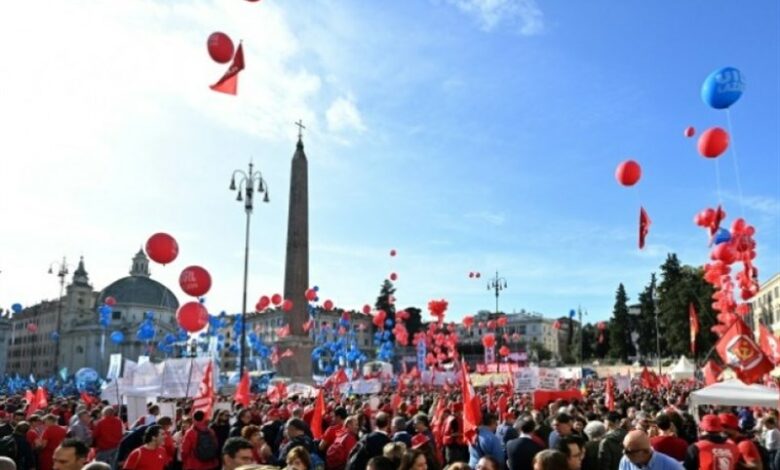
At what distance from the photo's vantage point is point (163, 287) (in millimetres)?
127375

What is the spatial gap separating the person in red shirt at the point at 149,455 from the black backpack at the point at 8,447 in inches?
98.4

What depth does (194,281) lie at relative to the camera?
540 inches

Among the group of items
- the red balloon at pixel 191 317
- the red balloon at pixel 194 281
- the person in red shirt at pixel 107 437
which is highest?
the red balloon at pixel 194 281

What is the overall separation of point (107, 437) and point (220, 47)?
6221mm

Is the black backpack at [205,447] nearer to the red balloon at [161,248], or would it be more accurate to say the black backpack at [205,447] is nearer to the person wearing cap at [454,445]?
the person wearing cap at [454,445]

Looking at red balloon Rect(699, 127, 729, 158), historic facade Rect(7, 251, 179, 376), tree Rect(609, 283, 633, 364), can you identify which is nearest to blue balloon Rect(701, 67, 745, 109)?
red balloon Rect(699, 127, 729, 158)

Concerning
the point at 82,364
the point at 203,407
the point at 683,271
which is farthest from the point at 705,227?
the point at 82,364

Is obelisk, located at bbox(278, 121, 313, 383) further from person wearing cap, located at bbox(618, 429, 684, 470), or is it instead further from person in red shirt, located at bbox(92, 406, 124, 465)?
person wearing cap, located at bbox(618, 429, 684, 470)

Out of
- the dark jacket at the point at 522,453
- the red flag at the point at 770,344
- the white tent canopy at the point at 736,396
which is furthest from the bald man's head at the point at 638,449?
the red flag at the point at 770,344

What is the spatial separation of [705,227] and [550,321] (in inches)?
4716

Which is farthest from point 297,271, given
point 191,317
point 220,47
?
point 220,47

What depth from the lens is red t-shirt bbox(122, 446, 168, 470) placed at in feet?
21.8

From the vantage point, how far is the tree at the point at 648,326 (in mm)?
75938

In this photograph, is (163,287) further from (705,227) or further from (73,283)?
(705,227)
